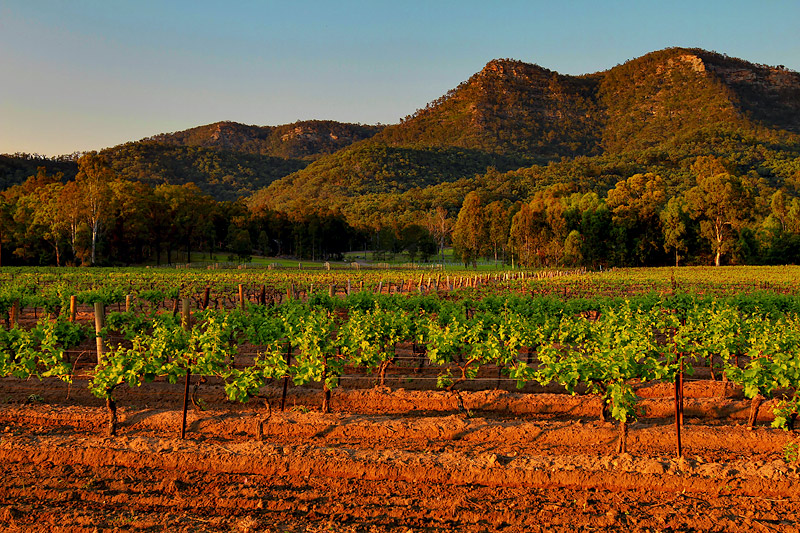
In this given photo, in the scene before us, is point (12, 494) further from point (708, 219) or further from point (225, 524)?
point (708, 219)

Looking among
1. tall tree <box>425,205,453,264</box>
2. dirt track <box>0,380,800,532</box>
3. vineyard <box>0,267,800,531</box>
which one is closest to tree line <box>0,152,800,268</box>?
tall tree <box>425,205,453,264</box>

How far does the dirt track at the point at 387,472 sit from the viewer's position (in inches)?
220

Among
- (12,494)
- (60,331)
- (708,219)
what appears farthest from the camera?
(708,219)

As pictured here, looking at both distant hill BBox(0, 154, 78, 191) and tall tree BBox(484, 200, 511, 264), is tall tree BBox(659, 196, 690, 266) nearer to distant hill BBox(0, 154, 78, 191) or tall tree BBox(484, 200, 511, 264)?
tall tree BBox(484, 200, 511, 264)

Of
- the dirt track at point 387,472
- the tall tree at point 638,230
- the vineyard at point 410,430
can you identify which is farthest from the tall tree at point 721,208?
the dirt track at point 387,472

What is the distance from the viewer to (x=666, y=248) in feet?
210

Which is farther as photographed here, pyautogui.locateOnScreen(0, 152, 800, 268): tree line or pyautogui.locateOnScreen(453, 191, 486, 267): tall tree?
pyautogui.locateOnScreen(453, 191, 486, 267): tall tree

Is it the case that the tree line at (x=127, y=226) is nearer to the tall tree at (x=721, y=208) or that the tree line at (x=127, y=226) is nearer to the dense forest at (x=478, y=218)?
the dense forest at (x=478, y=218)

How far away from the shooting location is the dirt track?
5590 mm

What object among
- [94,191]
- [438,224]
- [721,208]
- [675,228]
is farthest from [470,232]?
[94,191]

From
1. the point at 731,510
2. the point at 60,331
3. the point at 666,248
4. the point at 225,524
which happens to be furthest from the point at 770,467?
the point at 666,248

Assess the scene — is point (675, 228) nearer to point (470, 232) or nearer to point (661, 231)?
point (661, 231)

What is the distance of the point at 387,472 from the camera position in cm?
679

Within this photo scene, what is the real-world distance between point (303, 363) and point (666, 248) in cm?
6444
